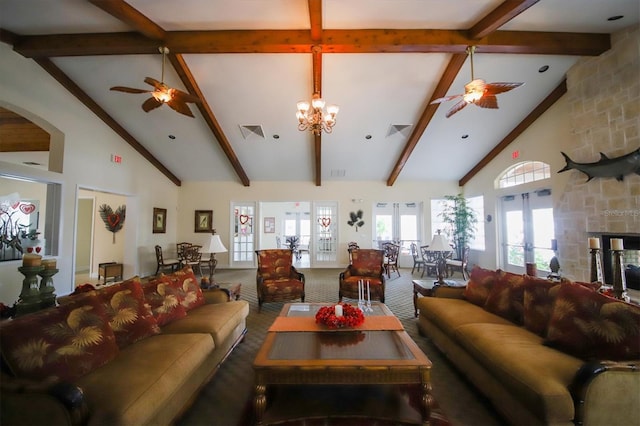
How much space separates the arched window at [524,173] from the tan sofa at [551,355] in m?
4.04

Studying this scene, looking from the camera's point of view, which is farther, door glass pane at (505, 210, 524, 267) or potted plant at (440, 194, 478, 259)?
potted plant at (440, 194, 478, 259)

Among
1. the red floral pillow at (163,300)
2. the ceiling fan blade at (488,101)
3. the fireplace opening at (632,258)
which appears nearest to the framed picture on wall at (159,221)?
the red floral pillow at (163,300)

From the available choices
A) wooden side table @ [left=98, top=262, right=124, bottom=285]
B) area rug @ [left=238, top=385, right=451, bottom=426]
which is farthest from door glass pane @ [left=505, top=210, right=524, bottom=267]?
wooden side table @ [left=98, top=262, right=124, bottom=285]

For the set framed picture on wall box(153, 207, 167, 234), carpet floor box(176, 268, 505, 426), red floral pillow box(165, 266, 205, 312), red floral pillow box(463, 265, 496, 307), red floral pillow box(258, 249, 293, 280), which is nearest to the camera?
carpet floor box(176, 268, 505, 426)

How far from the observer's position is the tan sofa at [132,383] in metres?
1.25

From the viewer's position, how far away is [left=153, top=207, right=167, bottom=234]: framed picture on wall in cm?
708

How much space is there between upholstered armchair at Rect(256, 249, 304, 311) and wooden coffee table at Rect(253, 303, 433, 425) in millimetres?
2129

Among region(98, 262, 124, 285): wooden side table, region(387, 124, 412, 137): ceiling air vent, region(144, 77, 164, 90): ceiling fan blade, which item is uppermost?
region(387, 124, 412, 137): ceiling air vent

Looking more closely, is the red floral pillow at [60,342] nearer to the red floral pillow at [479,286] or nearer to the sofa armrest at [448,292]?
the sofa armrest at [448,292]

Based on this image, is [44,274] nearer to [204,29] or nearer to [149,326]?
[149,326]

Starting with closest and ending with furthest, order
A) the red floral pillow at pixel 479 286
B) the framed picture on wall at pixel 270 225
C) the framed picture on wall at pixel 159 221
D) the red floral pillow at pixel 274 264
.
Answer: the red floral pillow at pixel 479 286, the red floral pillow at pixel 274 264, the framed picture on wall at pixel 159 221, the framed picture on wall at pixel 270 225

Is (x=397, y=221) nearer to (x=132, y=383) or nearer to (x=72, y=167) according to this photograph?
(x=132, y=383)

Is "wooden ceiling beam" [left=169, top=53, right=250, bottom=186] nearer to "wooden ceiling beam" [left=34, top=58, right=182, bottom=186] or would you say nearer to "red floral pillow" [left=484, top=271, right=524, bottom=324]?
"wooden ceiling beam" [left=34, top=58, right=182, bottom=186]

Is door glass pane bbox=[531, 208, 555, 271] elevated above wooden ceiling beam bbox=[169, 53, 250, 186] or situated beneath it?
situated beneath
